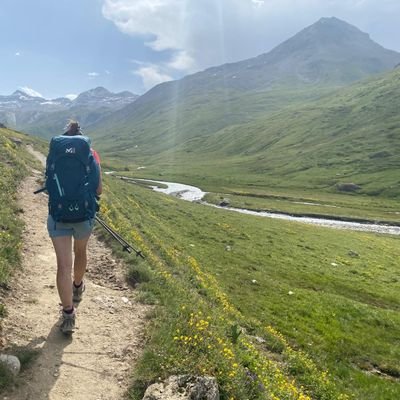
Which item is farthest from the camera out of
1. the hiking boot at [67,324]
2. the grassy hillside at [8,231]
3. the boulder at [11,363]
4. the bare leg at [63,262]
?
the grassy hillside at [8,231]

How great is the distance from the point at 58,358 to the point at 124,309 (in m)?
3.02

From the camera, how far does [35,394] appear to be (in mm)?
7375

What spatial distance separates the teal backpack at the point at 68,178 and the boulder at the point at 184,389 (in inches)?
152

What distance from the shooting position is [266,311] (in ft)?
72.1

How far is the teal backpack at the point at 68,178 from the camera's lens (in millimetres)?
8695

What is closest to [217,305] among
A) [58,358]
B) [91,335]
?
[91,335]

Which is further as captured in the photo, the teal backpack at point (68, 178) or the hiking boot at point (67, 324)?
the hiking boot at point (67, 324)

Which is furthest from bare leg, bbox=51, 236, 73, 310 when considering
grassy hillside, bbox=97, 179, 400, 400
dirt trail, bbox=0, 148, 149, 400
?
grassy hillside, bbox=97, 179, 400, 400

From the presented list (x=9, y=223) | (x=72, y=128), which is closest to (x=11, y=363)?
(x=72, y=128)

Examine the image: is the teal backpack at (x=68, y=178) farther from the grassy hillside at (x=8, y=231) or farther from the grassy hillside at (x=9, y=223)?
the grassy hillside at (x=9, y=223)

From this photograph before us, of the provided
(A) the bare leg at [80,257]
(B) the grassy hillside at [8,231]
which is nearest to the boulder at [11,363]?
(B) the grassy hillside at [8,231]

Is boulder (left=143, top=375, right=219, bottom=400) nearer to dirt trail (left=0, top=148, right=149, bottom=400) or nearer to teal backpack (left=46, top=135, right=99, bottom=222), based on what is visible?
dirt trail (left=0, top=148, right=149, bottom=400)

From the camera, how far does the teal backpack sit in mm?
8695

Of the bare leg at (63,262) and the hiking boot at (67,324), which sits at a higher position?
the bare leg at (63,262)
